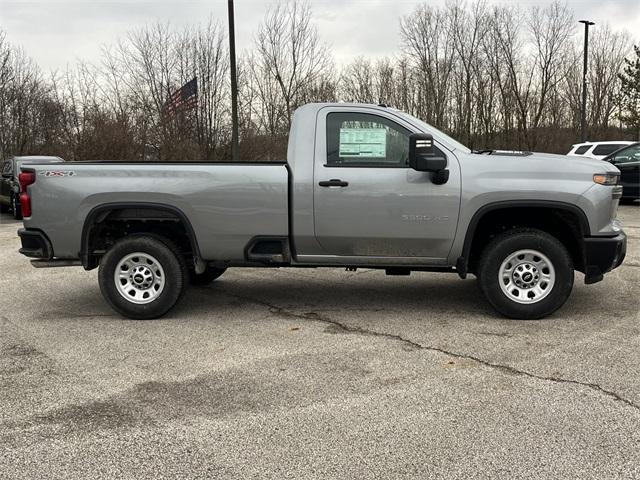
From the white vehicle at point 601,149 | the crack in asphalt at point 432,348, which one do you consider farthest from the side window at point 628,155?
the crack in asphalt at point 432,348

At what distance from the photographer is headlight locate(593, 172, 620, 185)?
17.6 ft

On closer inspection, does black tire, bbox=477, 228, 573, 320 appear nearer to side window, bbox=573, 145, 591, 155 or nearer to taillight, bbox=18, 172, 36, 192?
taillight, bbox=18, 172, 36, 192

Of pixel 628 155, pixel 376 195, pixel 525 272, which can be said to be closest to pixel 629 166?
pixel 628 155

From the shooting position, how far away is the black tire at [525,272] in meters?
5.46

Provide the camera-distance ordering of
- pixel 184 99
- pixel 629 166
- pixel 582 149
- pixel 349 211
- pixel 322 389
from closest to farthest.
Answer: pixel 322 389 < pixel 349 211 < pixel 629 166 < pixel 582 149 < pixel 184 99

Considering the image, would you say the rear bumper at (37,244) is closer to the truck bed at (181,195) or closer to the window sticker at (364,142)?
the truck bed at (181,195)

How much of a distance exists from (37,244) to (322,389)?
3.36 meters

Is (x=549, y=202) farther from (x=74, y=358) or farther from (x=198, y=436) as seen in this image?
(x=74, y=358)

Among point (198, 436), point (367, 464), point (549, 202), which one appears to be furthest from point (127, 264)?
point (549, 202)

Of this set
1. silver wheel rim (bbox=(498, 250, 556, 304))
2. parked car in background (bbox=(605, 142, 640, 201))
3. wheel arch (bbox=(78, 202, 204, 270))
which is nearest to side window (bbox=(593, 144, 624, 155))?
parked car in background (bbox=(605, 142, 640, 201))

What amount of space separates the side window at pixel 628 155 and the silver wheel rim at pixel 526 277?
12.9 m

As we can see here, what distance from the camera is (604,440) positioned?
10.7 ft

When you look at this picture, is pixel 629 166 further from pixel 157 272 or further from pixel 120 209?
pixel 120 209

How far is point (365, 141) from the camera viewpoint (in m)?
5.60
